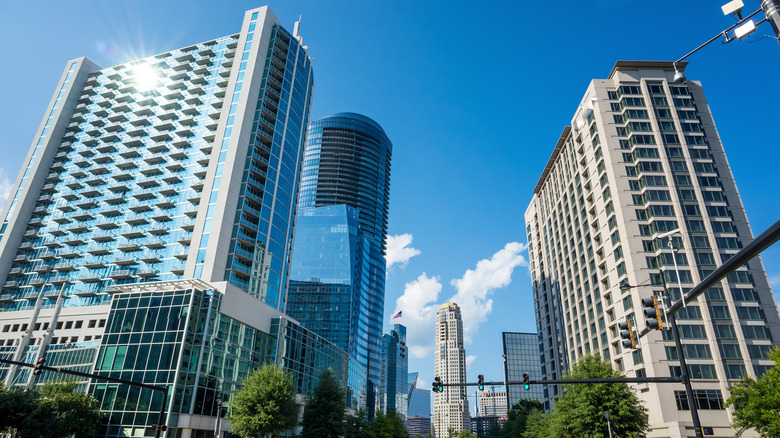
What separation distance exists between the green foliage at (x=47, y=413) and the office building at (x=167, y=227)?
5930 millimetres

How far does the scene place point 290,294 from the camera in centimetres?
15488

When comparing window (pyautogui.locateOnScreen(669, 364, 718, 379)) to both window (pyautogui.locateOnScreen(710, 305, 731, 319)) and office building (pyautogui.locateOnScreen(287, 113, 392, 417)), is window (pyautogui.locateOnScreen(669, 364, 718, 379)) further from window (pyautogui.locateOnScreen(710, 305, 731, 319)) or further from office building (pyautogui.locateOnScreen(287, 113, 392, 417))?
office building (pyautogui.locateOnScreen(287, 113, 392, 417))

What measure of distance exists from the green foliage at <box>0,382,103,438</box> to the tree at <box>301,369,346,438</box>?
75.5 feet

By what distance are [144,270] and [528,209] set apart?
92487 mm

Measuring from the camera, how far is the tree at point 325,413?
5619cm

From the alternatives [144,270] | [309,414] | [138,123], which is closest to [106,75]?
[138,123]

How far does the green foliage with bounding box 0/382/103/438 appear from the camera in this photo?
1613 inches

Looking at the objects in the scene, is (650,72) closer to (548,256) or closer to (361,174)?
(548,256)

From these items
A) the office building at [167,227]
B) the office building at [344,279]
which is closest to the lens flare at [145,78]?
the office building at [167,227]

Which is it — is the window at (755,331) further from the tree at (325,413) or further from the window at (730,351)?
the tree at (325,413)

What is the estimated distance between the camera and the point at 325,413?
57.1 m

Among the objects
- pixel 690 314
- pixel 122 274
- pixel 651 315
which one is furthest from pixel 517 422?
pixel 651 315

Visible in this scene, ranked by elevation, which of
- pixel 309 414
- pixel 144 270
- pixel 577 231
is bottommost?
pixel 309 414

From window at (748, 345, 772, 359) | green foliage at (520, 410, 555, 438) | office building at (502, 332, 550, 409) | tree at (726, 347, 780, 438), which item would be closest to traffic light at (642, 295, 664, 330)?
tree at (726, 347, 780, 438)
